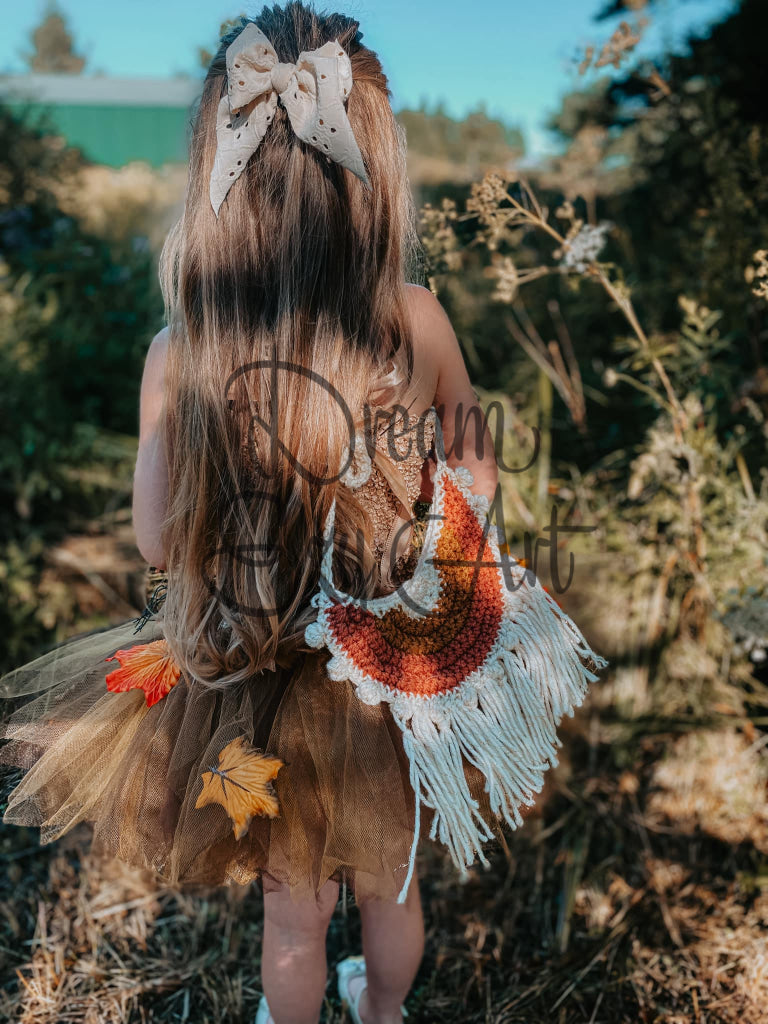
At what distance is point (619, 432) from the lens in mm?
2510

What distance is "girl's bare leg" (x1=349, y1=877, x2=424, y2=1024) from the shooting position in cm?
130

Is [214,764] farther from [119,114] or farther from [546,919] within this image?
[119,114]

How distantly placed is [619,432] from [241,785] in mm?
1892

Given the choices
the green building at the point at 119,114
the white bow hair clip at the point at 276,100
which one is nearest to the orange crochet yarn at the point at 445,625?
the white bow hair clip at the point at 276,100

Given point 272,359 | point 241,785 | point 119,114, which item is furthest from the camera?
point 119,114

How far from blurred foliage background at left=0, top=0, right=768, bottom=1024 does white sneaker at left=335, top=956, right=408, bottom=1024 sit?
16cm

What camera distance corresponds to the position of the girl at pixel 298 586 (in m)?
1.03

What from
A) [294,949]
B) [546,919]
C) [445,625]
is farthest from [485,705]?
[546,919]

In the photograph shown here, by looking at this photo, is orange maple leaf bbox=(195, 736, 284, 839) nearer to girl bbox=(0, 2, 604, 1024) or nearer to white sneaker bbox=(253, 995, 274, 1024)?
girl bbox=(0, 2, 604, 1024)

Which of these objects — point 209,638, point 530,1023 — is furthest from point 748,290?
point 530,1023

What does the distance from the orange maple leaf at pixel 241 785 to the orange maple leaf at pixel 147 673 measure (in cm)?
18

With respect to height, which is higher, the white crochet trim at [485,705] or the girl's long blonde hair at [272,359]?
the girl's long blonde hair at [272,359]

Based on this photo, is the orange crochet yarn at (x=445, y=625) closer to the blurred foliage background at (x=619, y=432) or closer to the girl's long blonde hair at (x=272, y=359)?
the girl's long blonde hair at (x=272, y=359)

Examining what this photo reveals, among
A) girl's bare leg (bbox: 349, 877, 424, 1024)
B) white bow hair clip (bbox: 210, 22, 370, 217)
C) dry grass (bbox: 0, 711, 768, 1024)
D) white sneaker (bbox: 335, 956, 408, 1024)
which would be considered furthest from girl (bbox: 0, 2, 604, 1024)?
dry grass (bbox: 0, 711, 768, 1024)
